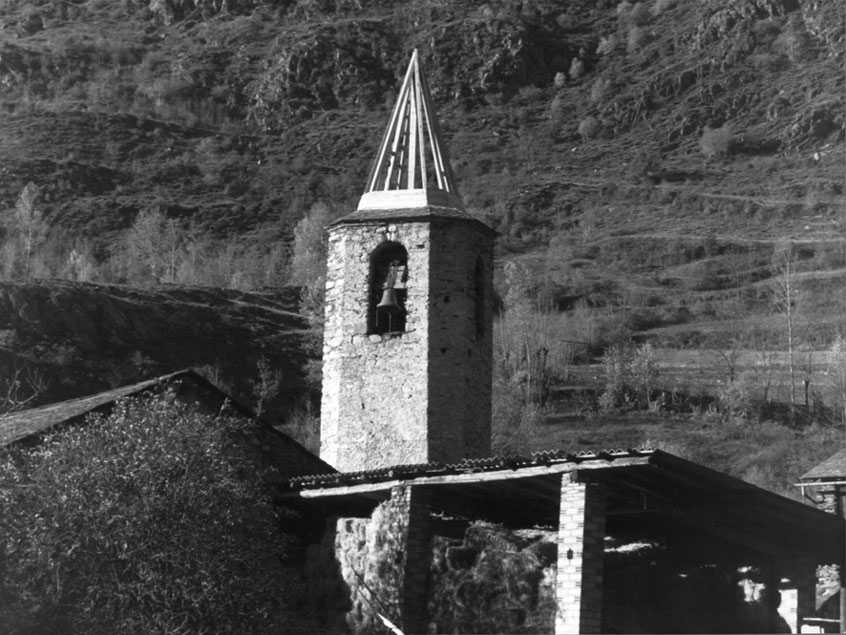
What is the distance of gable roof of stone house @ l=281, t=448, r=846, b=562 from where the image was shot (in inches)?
579

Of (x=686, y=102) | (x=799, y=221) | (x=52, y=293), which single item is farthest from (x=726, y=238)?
(x=52, y=293)

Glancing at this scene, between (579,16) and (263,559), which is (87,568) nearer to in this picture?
(263,559)

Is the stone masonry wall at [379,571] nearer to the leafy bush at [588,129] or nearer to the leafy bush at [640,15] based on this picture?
the leafy bush at [588,129]

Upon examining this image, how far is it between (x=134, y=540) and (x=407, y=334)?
641cm

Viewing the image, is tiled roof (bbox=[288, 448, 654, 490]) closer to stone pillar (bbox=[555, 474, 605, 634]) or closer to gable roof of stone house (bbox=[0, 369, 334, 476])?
stone pillar (bbox=[555, 474, 605, 634])

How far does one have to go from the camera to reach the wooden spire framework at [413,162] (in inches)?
870

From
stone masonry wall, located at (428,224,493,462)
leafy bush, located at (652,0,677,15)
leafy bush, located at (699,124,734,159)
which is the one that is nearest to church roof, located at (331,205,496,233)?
stone masonry wall, located at (428,224,493,462)

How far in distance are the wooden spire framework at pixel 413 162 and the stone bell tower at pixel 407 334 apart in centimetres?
4

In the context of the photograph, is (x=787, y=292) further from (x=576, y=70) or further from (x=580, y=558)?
(x=580, y=558)

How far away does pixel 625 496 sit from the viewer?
1642cm

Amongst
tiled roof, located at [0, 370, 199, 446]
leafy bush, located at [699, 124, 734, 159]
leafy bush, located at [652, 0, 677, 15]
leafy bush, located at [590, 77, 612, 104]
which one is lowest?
tiled roof, located at [0, 370, 199, 446]

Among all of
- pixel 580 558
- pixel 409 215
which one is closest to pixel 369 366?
pixel 409 215

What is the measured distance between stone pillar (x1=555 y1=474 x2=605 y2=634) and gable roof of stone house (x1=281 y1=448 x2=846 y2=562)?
186 mm

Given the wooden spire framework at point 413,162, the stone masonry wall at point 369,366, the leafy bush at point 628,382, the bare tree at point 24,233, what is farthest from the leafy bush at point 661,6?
the stone masonry wall at point 369,366
